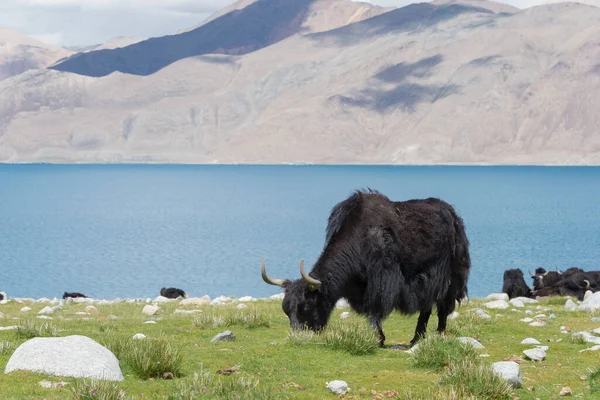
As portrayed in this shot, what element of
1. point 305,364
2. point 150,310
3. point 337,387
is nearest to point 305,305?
point 305,364

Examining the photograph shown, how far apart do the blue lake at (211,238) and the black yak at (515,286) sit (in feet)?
39.4

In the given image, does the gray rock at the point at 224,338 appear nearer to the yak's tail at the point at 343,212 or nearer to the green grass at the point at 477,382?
the yak's tail at the point at 343,212

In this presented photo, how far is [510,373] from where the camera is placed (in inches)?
349

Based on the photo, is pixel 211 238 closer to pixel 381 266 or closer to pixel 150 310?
pixel 150 310

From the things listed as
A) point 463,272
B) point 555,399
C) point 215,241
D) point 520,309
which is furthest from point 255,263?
point 555,399

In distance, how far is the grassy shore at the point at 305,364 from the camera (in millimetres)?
8273

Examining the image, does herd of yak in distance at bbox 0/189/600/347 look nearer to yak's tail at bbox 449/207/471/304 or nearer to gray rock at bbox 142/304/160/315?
yak's tail at bbox 449/207/471/304

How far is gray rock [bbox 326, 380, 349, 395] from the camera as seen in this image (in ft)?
28.3

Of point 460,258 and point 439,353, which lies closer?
point 439,353

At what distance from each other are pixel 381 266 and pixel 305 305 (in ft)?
3.86

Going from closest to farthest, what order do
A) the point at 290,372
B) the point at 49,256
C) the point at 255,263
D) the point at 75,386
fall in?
the point at 75,386 < the point at 290,372 < the point at 255,263 < the point at 49,256

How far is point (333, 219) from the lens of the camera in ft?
40.3

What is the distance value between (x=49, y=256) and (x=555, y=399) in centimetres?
5544

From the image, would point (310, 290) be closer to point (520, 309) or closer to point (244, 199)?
point (520, 309)
